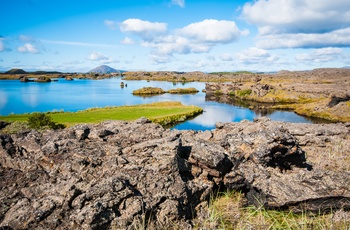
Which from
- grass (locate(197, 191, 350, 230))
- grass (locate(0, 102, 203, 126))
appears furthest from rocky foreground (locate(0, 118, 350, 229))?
grass (locate(0, 102, 203, 126))

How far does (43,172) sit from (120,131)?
6571mm

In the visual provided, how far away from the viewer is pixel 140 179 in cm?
1050

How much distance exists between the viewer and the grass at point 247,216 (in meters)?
7.98

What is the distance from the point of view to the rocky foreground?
29.0 ft

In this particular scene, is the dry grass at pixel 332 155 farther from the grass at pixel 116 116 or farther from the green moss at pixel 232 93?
the green moss at pixel 232 93

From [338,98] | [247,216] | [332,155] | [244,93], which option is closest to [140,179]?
[247,216]

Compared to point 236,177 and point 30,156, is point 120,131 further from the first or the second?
point 236,177

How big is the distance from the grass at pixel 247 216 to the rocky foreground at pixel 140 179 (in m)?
0.41

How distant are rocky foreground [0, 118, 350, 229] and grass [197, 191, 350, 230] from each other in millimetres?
412

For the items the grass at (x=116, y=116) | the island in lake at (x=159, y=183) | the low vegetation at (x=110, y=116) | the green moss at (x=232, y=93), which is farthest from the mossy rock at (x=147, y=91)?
the island in lake at (x=159, y=183)

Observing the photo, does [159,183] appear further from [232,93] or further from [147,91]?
[232,93]

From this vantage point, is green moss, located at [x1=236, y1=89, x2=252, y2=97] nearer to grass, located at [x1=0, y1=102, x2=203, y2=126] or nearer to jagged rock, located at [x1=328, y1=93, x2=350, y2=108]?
jagged rock, located at [x1=328, y1=93, x2=350, y2=108]

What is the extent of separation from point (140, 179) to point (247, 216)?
14.9 ft

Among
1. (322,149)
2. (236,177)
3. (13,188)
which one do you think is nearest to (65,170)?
(13,188)
